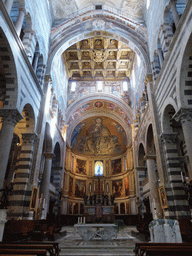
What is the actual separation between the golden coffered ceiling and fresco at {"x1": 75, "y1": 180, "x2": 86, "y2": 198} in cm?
1447

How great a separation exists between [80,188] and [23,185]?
17.3 meters

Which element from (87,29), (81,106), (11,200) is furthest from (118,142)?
(11,200)

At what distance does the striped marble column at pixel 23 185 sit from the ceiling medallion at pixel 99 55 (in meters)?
14.4

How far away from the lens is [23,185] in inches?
443

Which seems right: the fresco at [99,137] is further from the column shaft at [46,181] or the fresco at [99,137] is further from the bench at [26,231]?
the bench at [26,231]

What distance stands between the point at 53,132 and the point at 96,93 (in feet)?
33.9

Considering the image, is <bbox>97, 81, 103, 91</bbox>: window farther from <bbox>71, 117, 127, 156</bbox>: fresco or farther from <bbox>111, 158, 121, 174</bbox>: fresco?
<bbox>111, 158, 121, 174</bbox>: fresco

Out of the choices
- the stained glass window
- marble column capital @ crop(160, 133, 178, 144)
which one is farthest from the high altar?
marble column capital @ crop(160, 133, 178, 144)

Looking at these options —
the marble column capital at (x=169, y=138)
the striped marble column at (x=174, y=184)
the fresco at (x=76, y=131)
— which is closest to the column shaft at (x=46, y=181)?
the striped marble column at (x=174, y=184)

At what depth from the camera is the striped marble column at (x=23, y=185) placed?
10.6 m

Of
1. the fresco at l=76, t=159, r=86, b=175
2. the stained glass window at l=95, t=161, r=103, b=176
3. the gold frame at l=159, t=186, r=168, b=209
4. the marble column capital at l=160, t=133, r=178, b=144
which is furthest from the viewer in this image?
the stained glass window at l=95, t=161, r=103, b=176

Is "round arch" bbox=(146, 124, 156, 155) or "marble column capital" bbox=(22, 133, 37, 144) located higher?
"round arch" bbox=(146, 124, 156, 155)

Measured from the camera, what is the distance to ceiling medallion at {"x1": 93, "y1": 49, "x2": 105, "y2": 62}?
2280 cm

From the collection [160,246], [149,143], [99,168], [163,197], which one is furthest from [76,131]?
[160,246]
